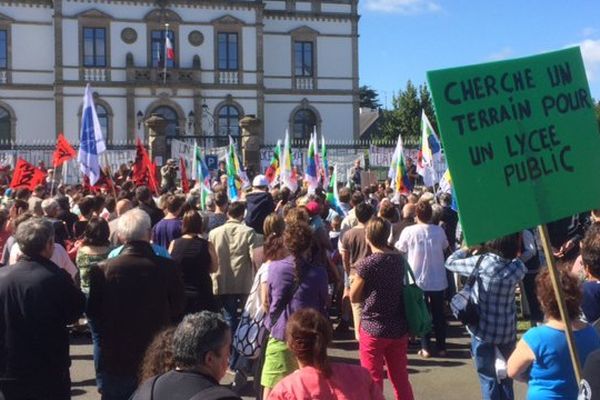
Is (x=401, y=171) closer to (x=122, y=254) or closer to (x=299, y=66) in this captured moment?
(x=122, y=254)

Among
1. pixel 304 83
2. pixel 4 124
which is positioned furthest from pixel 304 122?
pixel 4 124

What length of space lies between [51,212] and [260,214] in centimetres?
249

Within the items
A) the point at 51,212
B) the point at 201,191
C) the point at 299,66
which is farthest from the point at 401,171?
the point at 299,66

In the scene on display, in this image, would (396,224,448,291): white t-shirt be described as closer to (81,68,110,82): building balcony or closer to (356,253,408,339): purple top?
(356,253,408,339): purple top

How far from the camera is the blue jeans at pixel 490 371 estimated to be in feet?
20.1

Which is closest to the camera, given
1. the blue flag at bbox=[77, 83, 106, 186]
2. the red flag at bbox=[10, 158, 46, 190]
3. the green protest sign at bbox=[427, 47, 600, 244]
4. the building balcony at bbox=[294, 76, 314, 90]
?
the green protest sign at bbox=[427, 47, 600, 244]

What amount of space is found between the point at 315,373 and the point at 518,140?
1.50 metres

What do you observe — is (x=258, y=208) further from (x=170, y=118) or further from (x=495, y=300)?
(x=170, y=118)

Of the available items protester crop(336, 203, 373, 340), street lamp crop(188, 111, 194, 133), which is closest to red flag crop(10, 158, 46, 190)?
protester crop(336, 203, 373, 340)

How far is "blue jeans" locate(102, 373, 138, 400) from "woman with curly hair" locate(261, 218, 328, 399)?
958 millimetres

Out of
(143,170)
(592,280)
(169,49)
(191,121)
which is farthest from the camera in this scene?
(191,121)

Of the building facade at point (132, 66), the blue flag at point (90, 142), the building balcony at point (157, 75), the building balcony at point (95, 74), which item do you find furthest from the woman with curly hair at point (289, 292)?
the building balcony at point (95, 74)

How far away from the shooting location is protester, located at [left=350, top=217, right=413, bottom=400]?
20.7 ft

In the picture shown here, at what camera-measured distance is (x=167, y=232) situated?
336 inches
